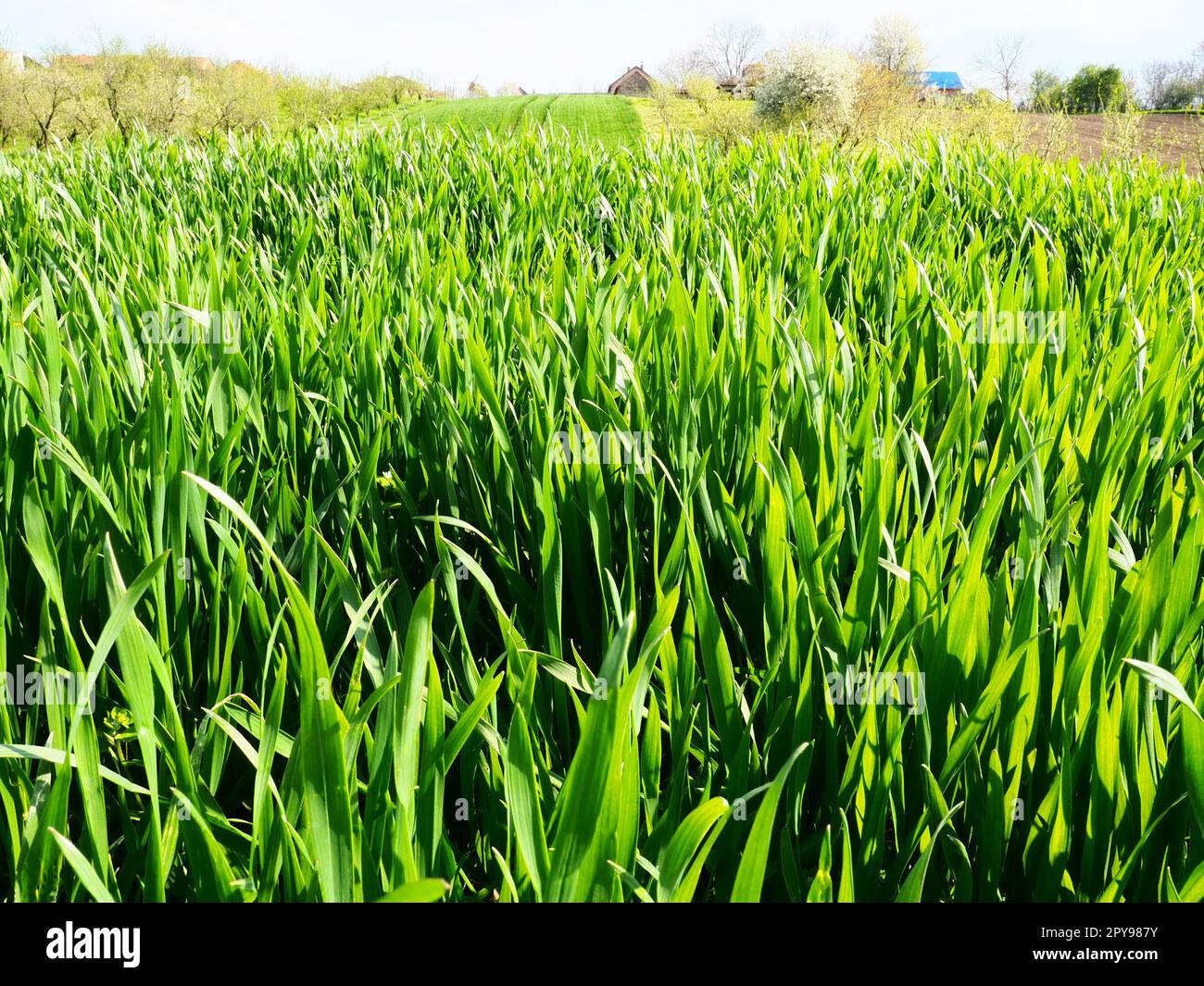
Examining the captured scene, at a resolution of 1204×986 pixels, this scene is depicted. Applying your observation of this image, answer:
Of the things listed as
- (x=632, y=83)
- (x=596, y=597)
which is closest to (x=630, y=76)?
(x=632, y=83)

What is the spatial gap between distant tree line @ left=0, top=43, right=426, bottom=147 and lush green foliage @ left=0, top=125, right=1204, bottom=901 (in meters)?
26.0

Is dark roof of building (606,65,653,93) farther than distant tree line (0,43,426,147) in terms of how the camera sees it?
Yes

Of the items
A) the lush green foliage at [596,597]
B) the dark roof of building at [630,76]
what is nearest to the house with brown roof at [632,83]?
the dark roof of building at [630,76]

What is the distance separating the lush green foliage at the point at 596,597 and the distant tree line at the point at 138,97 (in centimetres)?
2600

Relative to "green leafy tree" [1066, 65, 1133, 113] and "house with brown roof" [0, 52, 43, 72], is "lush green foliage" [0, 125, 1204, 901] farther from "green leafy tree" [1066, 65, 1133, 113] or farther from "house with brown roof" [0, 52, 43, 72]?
"green leafy tree" [1066, 65, 1133, 113]

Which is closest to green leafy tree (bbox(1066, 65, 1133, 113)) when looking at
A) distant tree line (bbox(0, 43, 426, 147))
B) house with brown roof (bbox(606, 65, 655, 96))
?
house with brown roof (bbox(606, 65, 655, 96))

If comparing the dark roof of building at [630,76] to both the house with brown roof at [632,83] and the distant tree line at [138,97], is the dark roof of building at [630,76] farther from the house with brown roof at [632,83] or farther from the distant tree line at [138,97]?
the distant tree line at [138,97]

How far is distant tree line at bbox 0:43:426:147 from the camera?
27672 mm

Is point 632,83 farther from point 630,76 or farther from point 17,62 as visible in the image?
point 17,62

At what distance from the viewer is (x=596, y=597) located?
1.15 m

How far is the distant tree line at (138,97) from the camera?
27672 mm

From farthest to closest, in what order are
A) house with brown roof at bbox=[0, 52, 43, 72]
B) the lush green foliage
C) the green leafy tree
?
the green leafy tree
house with brown roof at bbox=[0, 52, 43, 72]
the lush green foliage

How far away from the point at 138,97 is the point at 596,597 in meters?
34.0

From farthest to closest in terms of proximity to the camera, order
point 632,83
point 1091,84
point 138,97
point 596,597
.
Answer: point 632,83
point 1091,84
point 138,97
point 596,597
